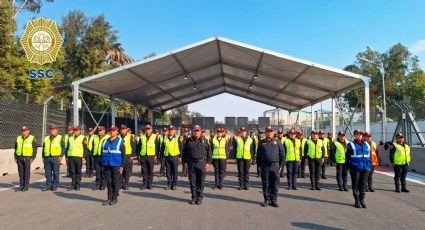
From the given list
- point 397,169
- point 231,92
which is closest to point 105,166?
point 397,169

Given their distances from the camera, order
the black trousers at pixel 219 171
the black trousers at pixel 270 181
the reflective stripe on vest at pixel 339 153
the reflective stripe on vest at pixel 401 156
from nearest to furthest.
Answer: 1. the black trousers at pixel 270 181
2. the reflective stripe on vest at pixel 401 156
3. the black trousers at pixel 219 171
4. the reflective stripe on vest at pixel 339 153

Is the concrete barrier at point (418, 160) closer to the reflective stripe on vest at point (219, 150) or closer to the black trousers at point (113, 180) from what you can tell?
the reflective stripe on vest at point (219, 150)

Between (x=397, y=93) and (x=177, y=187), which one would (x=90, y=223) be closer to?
(x=177, y=187)

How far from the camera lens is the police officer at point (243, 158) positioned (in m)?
13.1

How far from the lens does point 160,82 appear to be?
1033 inches

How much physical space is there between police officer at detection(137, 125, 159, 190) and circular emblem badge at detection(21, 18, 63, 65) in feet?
37.4

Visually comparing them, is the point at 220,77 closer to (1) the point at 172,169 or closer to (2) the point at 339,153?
(2) the point at 339,153

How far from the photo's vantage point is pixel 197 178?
10453 millimetres

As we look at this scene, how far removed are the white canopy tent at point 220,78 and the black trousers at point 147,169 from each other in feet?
22.4

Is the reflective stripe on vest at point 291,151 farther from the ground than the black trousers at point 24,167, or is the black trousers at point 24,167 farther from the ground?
the reflective stripe on vest at point 291,151

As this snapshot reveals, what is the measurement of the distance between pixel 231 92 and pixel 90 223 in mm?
29930

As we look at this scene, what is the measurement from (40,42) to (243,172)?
1437 centimetres

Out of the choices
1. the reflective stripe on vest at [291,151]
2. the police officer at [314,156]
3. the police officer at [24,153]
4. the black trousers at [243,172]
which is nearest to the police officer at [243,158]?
the black trousers at [243,172]

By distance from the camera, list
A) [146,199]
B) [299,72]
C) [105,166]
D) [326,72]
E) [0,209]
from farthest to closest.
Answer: [299,72] → [326,72] → [146,199] → [105,166] → [0,209]
